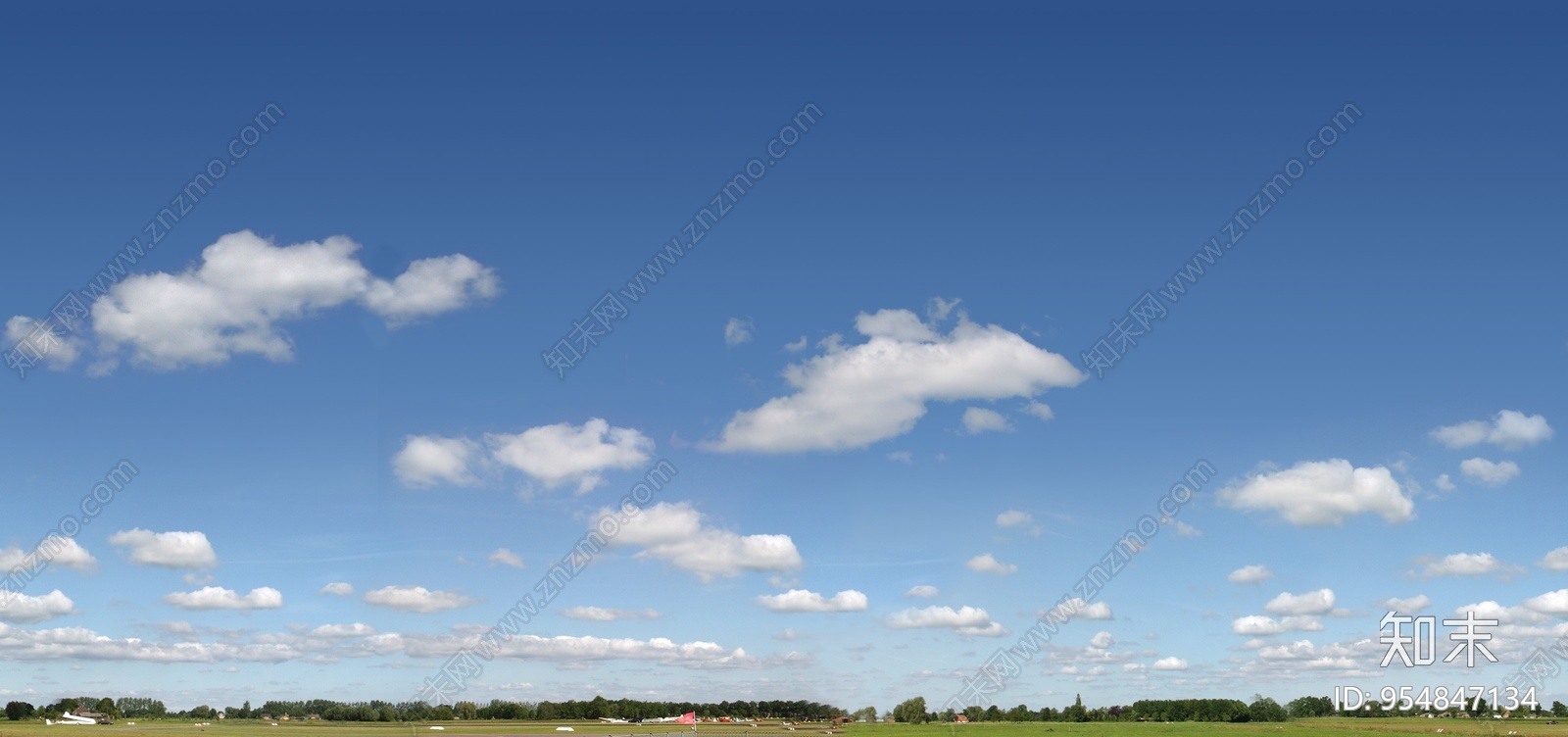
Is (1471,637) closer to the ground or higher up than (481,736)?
higher up

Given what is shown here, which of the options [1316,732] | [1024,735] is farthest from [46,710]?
[1316,732]

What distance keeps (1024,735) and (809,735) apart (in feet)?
98.5

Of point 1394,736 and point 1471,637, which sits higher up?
point 1471,637

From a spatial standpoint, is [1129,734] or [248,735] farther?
[1129,734]

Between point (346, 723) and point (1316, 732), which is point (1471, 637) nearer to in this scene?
point (1316, 732)

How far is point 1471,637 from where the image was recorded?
252 feet

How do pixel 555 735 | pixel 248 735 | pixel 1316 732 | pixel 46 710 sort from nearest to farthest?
pixel 248 735 → pixel 555 735 → pixel 1316 732 → pixel 46 710

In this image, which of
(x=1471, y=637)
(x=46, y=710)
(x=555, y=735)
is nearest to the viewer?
(x=1471, y=637)

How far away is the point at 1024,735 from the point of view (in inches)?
5094

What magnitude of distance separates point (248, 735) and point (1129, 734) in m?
108

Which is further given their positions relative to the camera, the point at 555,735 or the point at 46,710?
the point at 46,710

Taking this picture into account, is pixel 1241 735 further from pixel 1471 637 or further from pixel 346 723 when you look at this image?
pixel 346 723

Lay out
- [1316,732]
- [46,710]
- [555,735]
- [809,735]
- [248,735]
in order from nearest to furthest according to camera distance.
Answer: [248,735], [555,735], [809,735], [1316,732], [46,710]

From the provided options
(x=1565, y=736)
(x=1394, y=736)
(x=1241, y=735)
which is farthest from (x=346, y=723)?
(x=1565, y=736)
